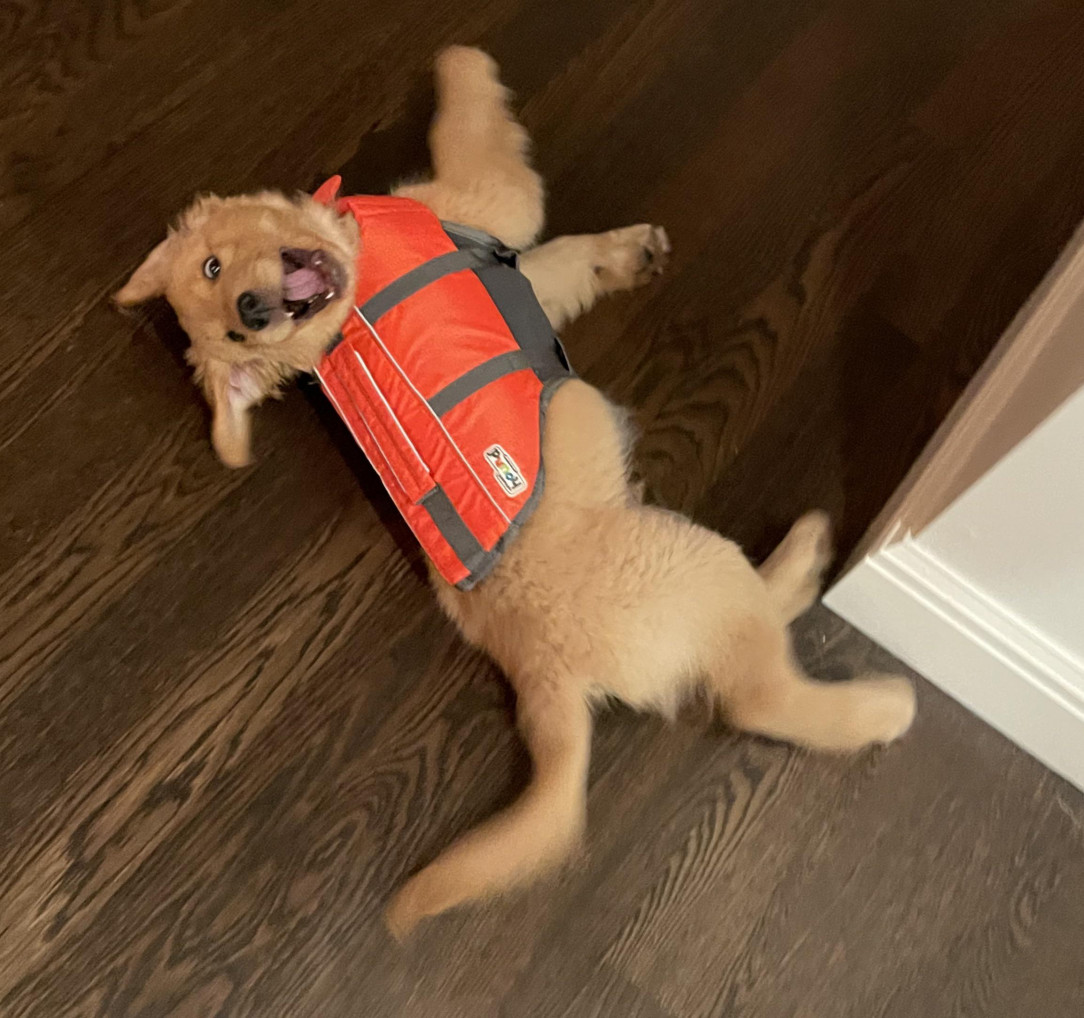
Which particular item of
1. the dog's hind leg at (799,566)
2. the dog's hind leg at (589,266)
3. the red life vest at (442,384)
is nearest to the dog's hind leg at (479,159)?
the dog's hind leg at (589,266)

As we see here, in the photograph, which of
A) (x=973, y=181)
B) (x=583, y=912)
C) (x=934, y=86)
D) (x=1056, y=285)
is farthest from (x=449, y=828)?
(x=934, y=86)

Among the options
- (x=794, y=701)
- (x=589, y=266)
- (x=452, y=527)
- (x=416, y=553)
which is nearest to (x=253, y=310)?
(x=452, y=527)

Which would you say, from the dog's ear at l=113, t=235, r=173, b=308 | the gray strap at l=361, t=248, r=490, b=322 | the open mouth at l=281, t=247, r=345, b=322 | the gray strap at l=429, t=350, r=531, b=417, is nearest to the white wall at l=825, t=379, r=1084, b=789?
the gray strap at l=429, t=350, r=531, b=417

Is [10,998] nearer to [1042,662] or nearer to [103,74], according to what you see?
[1042,662]

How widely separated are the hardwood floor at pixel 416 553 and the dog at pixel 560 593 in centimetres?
14

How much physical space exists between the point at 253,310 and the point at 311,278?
0.33 ft

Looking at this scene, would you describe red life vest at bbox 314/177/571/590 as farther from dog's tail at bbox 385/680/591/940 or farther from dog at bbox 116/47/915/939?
dog's tail at bbox 385/680/591/940

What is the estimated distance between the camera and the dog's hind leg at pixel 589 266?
59.0 inches

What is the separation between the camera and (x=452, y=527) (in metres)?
1.19

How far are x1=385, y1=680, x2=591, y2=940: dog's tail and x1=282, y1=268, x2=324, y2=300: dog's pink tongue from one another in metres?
0.65

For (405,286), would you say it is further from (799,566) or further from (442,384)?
(799,566)

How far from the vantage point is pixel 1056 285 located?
135cm

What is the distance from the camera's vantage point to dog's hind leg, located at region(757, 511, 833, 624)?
1.35 m

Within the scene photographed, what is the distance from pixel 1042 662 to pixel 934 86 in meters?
1.21
